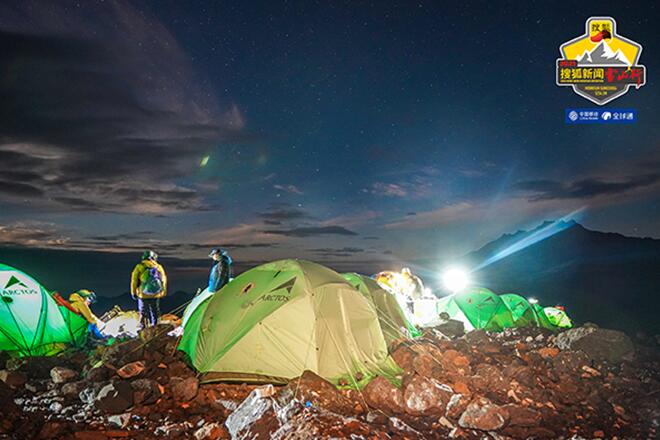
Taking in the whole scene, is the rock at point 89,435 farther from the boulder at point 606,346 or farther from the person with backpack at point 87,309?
the boulder at point 606,346

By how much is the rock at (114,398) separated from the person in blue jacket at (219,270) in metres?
5.63

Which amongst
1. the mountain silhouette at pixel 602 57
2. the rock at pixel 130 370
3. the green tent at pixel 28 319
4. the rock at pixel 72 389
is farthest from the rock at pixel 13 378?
the mountain silhouette at pixel 602 57

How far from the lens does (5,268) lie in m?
11.7

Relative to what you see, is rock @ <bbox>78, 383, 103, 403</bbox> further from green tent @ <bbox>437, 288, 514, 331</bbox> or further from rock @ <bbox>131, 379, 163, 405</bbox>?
green tent @ <bbox>437, 288, 514, 331</bbox>

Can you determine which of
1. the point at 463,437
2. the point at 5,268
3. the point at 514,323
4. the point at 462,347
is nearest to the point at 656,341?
the point at 514,323

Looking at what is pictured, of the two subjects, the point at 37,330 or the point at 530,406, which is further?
the point at 37,330

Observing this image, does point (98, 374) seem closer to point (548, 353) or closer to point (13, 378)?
point (13, 378)

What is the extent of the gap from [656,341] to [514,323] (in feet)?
20.1

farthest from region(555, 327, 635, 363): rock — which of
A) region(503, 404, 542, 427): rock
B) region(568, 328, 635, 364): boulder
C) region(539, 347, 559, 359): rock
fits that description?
region(503, 404, 542, 427): rock

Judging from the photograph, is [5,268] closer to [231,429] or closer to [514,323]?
[231,429]

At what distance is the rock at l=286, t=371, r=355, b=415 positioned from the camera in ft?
23.9

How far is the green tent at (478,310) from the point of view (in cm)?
1970

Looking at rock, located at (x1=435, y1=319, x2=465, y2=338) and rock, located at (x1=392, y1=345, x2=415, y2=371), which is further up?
rock, located at (x1=392, y1=345, x2=415, y2=371)

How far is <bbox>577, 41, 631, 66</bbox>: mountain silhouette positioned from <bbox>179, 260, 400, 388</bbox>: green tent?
14405 millimetres
